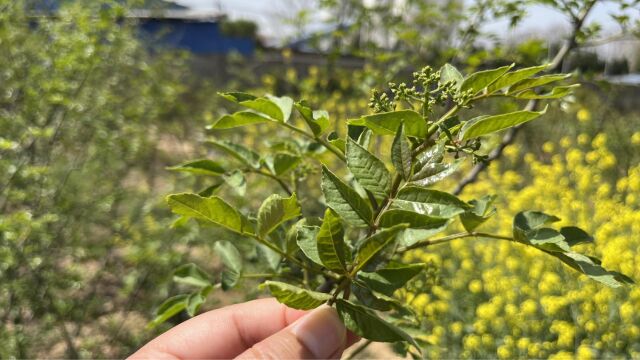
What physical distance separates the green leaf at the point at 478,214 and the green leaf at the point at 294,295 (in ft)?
0.93

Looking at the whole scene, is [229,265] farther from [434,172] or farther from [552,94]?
[552,94]

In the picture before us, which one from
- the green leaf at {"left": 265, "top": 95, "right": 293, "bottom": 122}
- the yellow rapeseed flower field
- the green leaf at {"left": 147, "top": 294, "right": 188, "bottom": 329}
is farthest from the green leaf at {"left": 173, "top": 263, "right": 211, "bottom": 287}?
the yellow rapeseed flower field

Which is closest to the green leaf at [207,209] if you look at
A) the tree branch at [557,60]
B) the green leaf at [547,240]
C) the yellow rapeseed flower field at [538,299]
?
the green leaf at [547,240]

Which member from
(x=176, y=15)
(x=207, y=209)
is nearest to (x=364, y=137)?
(x=207, y=209)

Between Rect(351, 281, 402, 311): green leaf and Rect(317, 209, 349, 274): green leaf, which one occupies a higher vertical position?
Rect(317, 209, 349, 274): green leaf

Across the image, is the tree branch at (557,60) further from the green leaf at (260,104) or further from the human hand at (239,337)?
the green leaf at (260,104)

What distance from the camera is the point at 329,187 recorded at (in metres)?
0.71

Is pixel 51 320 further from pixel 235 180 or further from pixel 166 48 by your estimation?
pixel 166 48

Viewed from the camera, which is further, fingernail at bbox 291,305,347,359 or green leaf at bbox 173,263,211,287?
green leaf at bbox 173,263,211,287

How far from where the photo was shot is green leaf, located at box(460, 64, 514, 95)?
Result: 0.72 m

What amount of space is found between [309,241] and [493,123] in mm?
305

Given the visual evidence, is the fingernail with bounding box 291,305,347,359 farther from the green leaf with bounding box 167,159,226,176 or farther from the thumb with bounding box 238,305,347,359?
the green leaf with bounding box 167,159,226,176

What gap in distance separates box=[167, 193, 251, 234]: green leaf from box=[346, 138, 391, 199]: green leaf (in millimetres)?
193

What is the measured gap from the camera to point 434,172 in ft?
2.30
